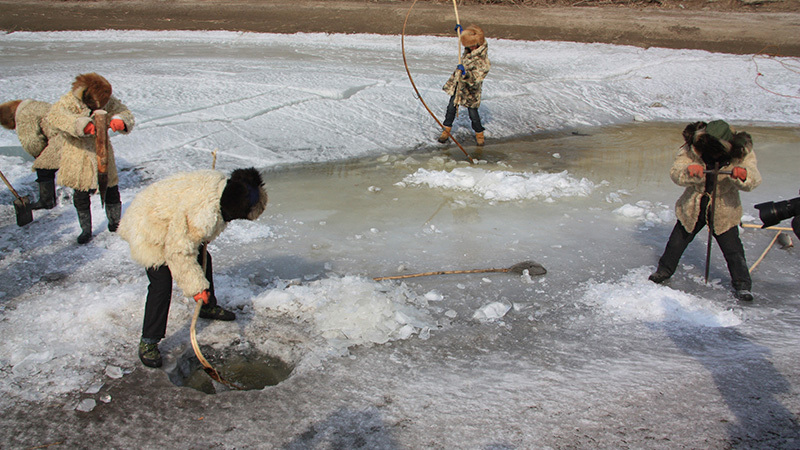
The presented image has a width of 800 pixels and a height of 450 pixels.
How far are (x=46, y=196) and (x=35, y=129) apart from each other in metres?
0.72

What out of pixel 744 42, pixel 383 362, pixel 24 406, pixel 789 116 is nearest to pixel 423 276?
pixel 383 362

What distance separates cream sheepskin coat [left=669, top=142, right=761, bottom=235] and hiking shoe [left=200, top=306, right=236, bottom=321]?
3444 mm

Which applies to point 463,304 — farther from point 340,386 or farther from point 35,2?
point 35,2


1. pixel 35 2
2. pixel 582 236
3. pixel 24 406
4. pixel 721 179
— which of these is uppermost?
pixel 35 2

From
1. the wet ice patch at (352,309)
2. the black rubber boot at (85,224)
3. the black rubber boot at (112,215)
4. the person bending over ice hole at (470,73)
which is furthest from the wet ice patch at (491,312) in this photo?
the person bending over ice hole at (470,73)

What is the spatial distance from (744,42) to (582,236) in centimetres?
1215

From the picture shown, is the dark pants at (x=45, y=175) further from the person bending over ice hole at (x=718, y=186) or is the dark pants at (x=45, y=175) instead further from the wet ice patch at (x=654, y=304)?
the person bending over ice hole at (x=718, y=186)

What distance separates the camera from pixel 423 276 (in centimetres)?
489

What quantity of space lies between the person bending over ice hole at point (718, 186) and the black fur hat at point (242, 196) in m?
3.17

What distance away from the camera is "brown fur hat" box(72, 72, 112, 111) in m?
4.88

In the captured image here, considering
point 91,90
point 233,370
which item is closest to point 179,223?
point 233,370

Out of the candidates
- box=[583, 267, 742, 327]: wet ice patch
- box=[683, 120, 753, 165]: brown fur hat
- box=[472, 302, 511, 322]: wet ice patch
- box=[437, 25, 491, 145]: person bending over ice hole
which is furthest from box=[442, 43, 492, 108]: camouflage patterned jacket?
box=[472, 302, 511, 322]: wet ice patch

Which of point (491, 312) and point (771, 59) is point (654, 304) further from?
point (771, 59)

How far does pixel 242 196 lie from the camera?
3.33m
